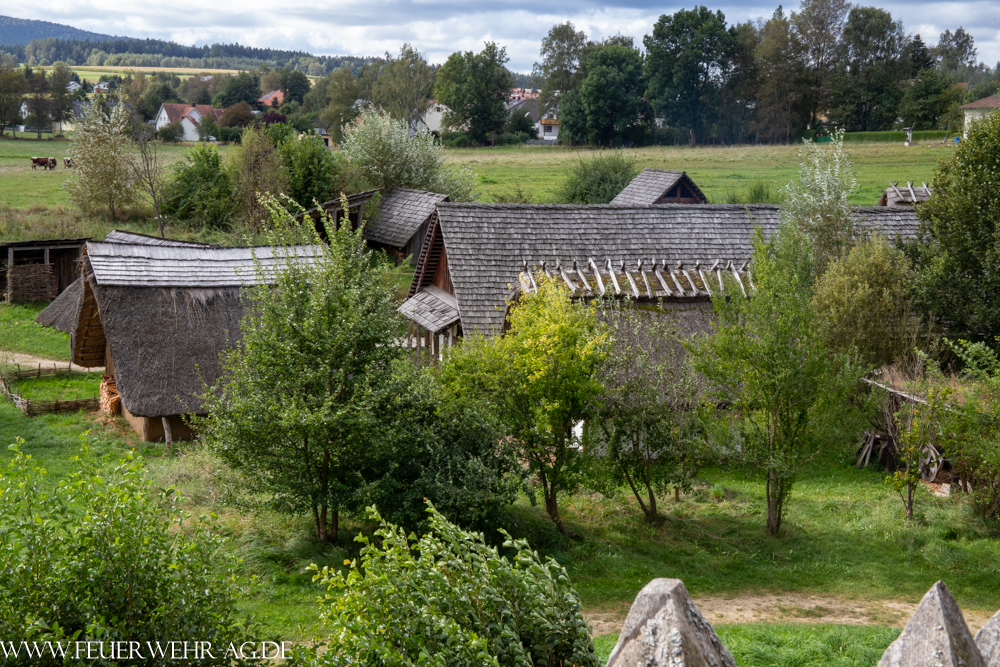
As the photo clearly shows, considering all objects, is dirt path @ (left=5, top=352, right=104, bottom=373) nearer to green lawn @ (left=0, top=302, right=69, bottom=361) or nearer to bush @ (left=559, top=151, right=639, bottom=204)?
green lawn @ (left=0, top=302, right=69, bottom=361)

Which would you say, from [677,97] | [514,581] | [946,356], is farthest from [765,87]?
[514,581]

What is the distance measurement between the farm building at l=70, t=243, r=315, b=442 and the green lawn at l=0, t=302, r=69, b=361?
5.49 m

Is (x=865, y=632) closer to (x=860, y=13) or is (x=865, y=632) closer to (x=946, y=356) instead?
(x=946, y=356)

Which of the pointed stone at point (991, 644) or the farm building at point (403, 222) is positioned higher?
the pointed stone at point (991, 644)

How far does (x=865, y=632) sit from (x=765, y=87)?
6819 cm

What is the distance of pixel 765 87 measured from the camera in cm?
6994

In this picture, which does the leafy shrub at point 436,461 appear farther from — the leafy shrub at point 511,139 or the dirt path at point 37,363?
the leafy shrub at point 511,139

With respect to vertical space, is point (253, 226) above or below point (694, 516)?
above

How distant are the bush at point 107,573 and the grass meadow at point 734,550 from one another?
1.70m

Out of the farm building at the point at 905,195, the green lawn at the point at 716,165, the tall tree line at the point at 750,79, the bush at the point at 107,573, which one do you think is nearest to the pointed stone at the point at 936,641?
the bush at the point at 107,573

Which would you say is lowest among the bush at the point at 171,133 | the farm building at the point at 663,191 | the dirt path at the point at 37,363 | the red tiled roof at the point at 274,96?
the dirt path at the point at 37,363

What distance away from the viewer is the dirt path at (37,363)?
2310 cm

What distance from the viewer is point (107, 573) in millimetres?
5270

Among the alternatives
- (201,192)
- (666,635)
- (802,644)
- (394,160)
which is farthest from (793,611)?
(201,192)
